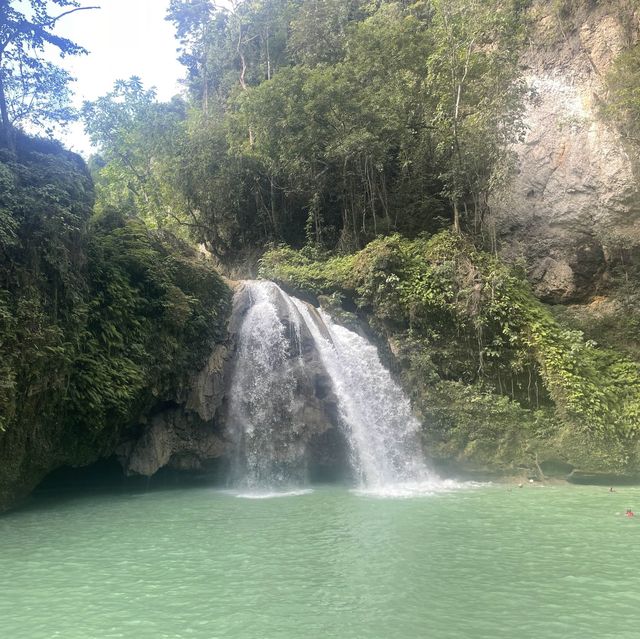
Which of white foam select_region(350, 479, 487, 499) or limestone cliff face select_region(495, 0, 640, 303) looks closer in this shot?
white foam select_region(350, 479, 487, 499)

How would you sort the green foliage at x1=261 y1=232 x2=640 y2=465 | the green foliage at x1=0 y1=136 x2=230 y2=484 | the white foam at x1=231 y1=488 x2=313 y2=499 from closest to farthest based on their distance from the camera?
the green foliage at x1=0 y1=136 x2=230 y2=484, the white foam at x1=231 y1=488 x2=313 y2=499, the green foliage at x1=261 y1=232 x2=640 y2=465

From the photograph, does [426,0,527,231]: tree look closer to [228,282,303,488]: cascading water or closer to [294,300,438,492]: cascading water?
[294,300,438,492]: cascading water

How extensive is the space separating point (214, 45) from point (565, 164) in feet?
68.7

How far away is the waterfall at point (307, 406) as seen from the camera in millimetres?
12727

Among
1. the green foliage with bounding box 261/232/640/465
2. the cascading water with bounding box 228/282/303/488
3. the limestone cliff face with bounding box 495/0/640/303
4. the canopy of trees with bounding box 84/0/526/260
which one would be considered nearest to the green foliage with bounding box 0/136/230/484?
the cascading water with bounding box 228/282/303/488

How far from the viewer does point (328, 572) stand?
604cm

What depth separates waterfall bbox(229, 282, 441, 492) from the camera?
41.8ft

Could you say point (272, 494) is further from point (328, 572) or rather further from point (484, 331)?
point (484, 331)

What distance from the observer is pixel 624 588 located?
A: 543 cm

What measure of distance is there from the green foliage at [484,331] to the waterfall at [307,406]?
1.39m

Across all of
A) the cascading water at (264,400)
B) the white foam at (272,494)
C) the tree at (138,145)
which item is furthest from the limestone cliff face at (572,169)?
the tree at (138,145)

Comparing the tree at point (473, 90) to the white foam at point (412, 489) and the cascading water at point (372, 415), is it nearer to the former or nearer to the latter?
the cascading water at point (372, 415)

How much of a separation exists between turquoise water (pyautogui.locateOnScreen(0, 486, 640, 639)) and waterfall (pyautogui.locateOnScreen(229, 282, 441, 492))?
9.41 ft

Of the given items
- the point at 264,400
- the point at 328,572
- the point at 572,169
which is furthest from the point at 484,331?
the point at 328,572
